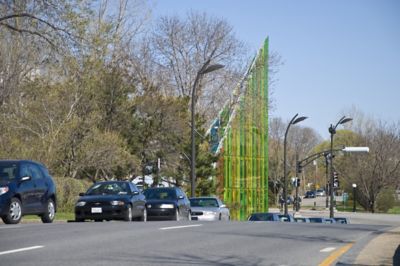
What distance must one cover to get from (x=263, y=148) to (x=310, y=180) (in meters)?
80.7

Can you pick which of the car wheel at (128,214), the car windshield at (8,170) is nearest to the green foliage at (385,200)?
the car wheel at (128,214)

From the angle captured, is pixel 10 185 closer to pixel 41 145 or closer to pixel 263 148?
pixel 41 145

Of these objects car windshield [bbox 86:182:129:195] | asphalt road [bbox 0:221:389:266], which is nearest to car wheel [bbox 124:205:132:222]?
car windshield [bbox 86:182:129:195]

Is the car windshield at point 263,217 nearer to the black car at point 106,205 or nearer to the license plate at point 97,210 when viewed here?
the black car at point 106,205

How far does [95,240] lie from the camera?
14594 mm

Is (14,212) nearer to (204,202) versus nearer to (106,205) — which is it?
(106,205)

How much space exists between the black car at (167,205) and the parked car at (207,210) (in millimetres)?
2796

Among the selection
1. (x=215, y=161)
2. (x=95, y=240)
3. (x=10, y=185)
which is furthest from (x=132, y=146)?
(x=95, y=240)

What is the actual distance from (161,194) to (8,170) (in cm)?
945

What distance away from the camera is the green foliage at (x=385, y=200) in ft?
254

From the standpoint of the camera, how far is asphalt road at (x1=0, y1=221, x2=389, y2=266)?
39.6 ft

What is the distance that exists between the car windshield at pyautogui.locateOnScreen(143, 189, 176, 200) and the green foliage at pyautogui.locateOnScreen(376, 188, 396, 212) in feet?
172

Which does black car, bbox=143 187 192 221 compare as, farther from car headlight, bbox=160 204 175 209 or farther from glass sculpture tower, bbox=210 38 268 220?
glass sculpture tower, bbox=210 38 268 220

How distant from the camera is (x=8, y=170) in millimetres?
20297
